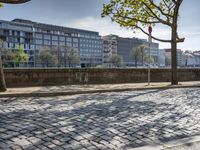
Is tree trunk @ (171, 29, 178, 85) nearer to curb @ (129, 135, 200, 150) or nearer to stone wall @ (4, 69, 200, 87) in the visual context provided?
stone wall @ (4, 69, 200, 87)

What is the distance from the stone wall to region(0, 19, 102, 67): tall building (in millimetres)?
98861

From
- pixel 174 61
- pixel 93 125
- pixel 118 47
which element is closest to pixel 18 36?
pixel 118 47

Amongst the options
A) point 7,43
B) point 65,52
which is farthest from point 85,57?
point 7,43

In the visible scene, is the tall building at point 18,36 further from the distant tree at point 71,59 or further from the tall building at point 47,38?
the distant tree at point 71,59

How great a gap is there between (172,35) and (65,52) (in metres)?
116

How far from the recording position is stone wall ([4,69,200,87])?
593 inches

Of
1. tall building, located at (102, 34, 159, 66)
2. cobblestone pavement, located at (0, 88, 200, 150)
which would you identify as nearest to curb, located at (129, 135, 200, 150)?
cobblestone pavement, located at (0, 88, 200, 150)

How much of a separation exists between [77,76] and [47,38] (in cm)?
13394

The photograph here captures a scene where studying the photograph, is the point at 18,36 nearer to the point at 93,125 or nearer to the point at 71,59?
the point at 71,59

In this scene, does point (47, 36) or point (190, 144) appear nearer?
point (190, 144)

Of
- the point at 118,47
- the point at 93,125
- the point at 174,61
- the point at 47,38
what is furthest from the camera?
the point at 118,47

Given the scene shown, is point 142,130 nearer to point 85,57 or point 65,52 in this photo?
point 65,52

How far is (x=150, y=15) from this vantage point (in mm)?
18938

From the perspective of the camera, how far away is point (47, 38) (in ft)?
485
